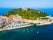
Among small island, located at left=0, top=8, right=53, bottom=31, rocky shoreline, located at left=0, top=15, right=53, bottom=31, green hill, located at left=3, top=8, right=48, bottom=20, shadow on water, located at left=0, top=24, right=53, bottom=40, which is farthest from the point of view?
green hill, located at left=3, top=8, right=48, bottom=20

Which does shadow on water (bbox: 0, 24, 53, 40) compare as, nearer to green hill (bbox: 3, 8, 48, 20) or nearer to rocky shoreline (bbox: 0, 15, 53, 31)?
rocky shoreline (bbox: 0, 15, 53, 31)

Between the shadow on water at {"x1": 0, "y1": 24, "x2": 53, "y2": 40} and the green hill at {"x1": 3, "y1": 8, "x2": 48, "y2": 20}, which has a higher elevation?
the shadow on water at {"x1": 0, "y1": 24, "x2": 53, "y2": 40}

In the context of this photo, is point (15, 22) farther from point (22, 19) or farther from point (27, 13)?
point (27, 13)

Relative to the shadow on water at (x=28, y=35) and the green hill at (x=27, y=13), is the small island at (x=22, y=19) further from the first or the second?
the shadow on water at (x=28, y=35)

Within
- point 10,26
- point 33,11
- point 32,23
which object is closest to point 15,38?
point 10,26

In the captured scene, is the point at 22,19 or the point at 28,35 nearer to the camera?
the point at 28,35

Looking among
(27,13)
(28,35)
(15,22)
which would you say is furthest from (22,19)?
(28,35)

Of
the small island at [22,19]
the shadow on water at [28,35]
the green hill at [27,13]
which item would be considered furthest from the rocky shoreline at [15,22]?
the shadow on water at [28,35]

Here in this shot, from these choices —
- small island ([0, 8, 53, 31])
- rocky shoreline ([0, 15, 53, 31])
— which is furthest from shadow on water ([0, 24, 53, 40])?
small island ([0, 8, 53, 31])

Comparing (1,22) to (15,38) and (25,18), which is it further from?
(15,38)
